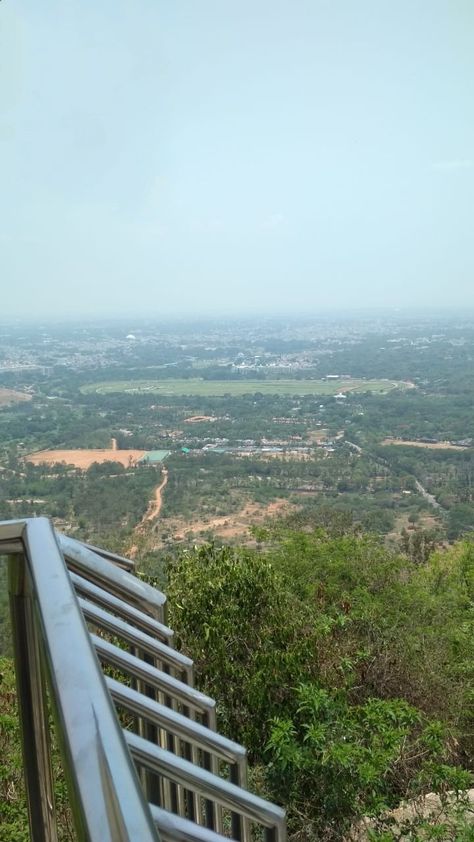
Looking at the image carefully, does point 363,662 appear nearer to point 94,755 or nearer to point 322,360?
point 94,755

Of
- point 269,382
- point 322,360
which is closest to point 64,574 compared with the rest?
point 269,382

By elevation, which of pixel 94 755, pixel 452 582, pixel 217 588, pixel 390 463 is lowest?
pixel 390 463

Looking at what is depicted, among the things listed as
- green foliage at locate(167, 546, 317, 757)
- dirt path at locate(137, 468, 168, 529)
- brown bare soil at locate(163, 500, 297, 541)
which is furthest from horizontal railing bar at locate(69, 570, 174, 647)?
dirt path at locate(137, 468, 168, 529)

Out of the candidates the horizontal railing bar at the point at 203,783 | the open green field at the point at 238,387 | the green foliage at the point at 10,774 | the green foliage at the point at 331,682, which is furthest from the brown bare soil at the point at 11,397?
the horizontal railing bar at the point at 203,783

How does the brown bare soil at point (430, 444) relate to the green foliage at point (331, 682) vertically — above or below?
below

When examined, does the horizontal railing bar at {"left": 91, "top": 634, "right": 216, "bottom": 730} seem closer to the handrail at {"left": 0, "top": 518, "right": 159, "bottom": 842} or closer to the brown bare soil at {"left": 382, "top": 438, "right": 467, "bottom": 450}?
the handrail at {"left": 0, "top": 518, "right": 159, "bottom": 842}

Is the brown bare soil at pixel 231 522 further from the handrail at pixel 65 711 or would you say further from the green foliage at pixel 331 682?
the handrail at pixel 65 711
